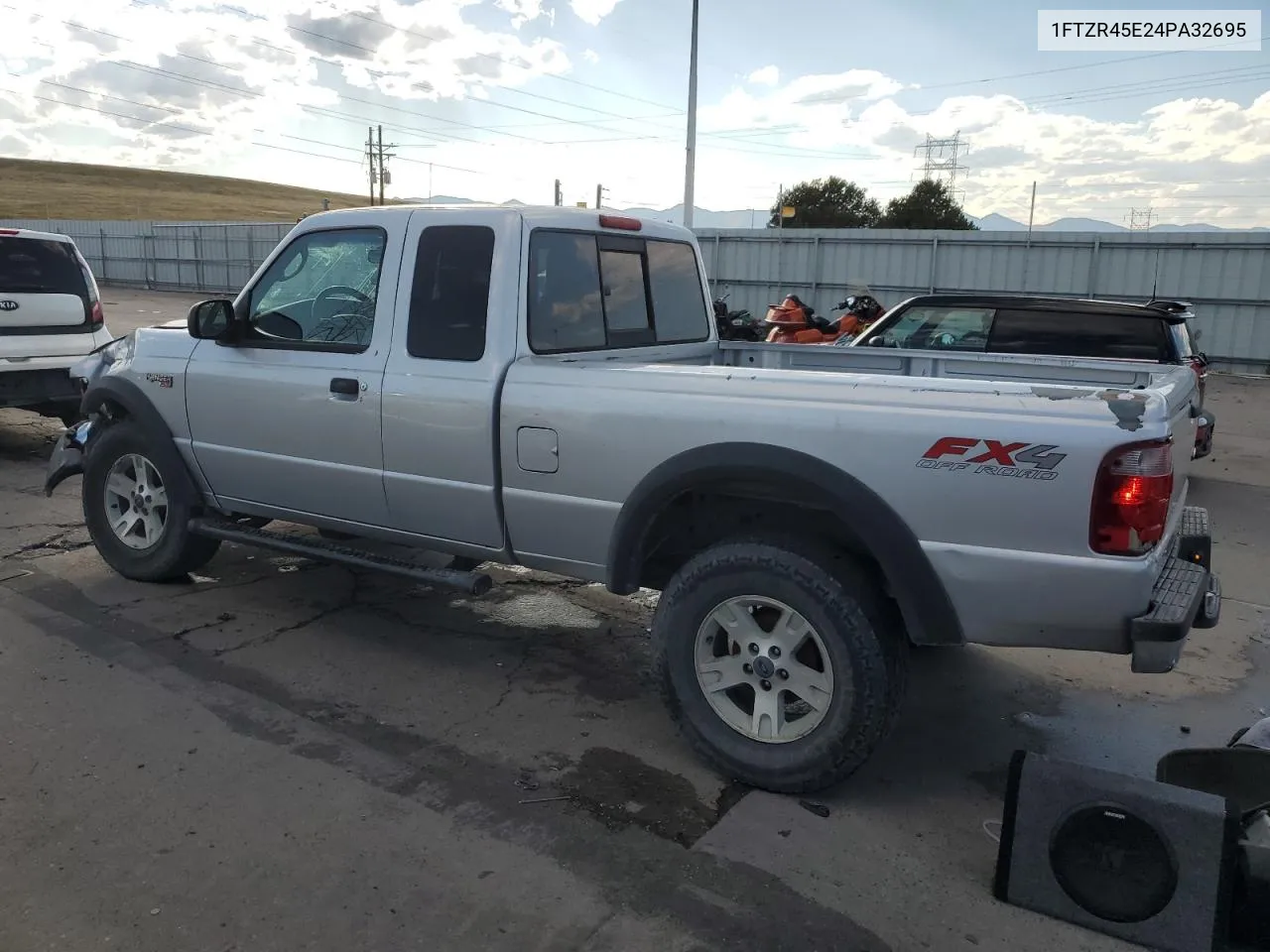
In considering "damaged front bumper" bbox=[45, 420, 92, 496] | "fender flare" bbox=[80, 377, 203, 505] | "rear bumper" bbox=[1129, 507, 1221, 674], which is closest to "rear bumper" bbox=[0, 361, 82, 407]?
"damaged front bumper" bbox=[45, 420, 92, 496]

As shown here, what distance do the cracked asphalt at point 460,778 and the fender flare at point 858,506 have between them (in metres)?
0.77

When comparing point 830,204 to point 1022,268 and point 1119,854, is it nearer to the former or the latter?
point 1022,268

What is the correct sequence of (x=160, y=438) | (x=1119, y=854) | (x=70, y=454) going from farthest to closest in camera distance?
(x=70, y=454) → (x=160, y=438) → (x=1119, y=854)

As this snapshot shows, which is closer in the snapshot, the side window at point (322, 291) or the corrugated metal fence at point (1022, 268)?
the side window at point (322, 291)

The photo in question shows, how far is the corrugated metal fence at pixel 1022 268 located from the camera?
1848cm

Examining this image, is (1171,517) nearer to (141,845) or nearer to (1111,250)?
(141,845)

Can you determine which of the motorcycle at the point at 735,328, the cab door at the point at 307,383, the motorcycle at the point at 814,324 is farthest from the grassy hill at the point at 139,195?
the cab door at the point at 307,383

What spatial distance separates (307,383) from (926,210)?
2313 inches

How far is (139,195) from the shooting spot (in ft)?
313

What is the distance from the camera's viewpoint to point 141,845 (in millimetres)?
3035

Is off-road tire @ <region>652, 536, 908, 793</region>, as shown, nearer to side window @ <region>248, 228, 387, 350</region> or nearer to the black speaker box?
the black speaker box

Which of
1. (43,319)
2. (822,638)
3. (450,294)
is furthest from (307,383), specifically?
(43,319)

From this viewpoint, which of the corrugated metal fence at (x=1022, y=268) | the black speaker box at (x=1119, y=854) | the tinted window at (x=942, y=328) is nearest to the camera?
the black speaker box at (x=1119, y=854)

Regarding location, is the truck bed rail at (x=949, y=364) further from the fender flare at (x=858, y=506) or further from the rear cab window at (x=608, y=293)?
the fender flare at (x=858, y=506)
